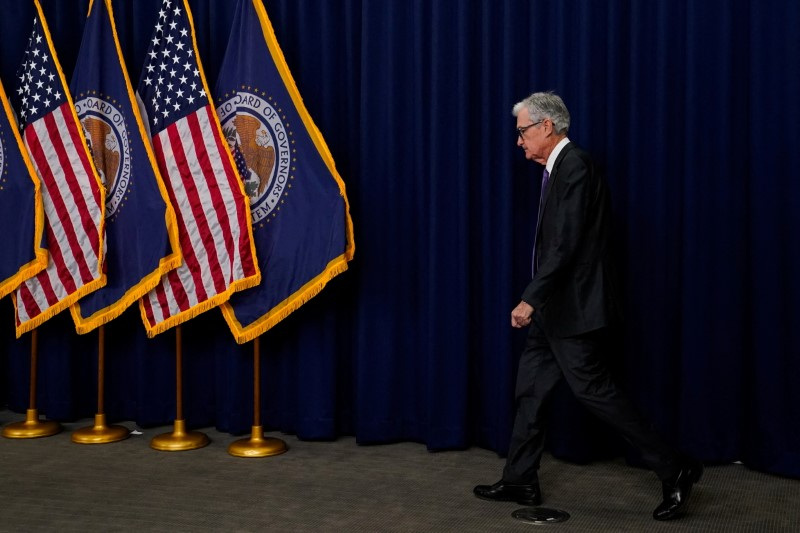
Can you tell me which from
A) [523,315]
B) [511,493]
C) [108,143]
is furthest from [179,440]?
[523,315]

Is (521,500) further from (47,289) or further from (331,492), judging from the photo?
(47,289)

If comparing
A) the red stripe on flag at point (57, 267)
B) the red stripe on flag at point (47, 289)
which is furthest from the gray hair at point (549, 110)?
the red stripe on flag at point (47, 289)

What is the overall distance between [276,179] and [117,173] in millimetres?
798

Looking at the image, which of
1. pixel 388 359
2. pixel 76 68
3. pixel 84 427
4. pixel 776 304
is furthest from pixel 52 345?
pixel 776 304

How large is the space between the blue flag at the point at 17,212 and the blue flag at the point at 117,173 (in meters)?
0.30

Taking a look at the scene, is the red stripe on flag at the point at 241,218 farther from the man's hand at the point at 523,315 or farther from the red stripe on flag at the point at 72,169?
the man's hand at the point at 523,315

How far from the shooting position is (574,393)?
301 cm

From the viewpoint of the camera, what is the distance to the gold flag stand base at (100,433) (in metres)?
4.14

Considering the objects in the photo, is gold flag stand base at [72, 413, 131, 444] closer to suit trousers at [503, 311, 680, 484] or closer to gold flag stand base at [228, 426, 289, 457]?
gold flag stand base at [228, 426, 289, 457]

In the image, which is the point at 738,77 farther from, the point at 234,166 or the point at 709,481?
the point at 234,166

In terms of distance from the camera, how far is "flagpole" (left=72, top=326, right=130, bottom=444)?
4.15 m

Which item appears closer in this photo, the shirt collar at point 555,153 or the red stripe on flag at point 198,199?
the shirt collar at point 555,153

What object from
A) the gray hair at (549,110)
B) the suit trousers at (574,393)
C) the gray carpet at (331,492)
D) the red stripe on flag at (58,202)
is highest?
the gray hair at (549,110)

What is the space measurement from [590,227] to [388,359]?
→ 4.64 ft
